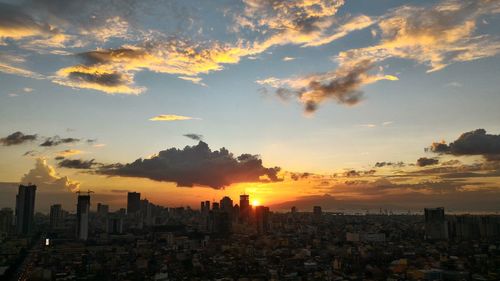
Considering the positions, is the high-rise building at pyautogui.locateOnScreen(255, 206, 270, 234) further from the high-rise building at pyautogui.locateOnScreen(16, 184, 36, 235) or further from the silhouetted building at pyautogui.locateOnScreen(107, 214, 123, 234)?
the high-rise building at pyautogui.locateOnScreen(16, 184, 36, 235)

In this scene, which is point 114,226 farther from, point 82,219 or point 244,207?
point 244,207

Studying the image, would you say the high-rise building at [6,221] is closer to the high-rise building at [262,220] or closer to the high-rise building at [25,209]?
the high-rise building at [25,209]

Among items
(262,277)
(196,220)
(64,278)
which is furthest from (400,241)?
(196,220)

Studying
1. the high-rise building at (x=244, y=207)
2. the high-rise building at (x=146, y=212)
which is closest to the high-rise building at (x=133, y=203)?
the high-rise building at (x=146, y=212)

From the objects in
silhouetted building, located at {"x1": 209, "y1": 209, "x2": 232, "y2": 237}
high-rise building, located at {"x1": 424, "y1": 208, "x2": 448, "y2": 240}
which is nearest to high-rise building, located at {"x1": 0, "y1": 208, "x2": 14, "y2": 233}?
silhouetted building, located at {"x1": 209, "y1": 209, "x2": 232, "y2": 237}

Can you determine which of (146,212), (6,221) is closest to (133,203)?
(146,212)

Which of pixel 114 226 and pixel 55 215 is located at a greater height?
pixel 55 215
